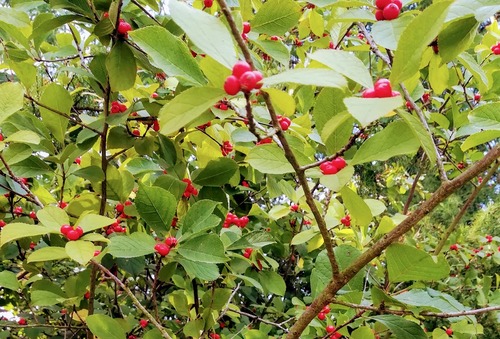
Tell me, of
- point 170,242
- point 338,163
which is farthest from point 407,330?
point 170,242

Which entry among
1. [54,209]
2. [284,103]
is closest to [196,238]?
[54,209]

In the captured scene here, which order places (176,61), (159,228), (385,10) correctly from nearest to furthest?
(176,61) → (385,10) → (159,228)

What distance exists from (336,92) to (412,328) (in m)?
0.52

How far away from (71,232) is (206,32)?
570mm

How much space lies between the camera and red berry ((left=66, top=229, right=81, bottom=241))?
0.91 metres

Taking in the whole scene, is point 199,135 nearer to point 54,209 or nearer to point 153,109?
point 153,109

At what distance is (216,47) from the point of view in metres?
0.54

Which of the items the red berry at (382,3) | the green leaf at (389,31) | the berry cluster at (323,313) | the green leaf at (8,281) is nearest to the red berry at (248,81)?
the green leaf at (389,31)

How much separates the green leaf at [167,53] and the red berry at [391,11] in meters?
0.37

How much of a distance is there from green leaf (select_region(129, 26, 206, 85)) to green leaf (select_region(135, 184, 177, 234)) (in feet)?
1.24

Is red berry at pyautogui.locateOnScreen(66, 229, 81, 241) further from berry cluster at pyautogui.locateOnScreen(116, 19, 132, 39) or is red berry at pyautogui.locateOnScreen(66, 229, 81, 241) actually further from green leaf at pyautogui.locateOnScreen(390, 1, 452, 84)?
green leaf at pyautogui.locateOnScreen(390, 1, 452, 84)

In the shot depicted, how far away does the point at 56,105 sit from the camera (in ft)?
3.95

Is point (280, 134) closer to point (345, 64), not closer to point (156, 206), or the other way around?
point (345, 64)

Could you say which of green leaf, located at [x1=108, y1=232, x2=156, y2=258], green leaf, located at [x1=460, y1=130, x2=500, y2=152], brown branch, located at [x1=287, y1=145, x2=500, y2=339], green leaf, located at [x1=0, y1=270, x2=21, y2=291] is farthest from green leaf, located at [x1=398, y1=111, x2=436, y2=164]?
green leaf, located at [x1=0, y1=270, x2=21, y2=291]
